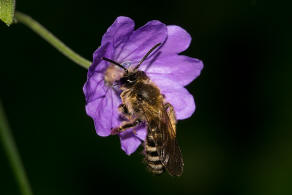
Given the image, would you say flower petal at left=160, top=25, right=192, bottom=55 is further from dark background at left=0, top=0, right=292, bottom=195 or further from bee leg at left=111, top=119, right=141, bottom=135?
dark background at left=0, top=0, right=292, bottom=195

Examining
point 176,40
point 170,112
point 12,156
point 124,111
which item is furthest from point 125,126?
point 12,156

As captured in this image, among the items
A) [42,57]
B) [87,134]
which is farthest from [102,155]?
[42,57]

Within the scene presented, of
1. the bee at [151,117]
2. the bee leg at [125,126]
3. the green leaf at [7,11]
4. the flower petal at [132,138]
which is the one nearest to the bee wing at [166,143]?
the bee at [151,117]

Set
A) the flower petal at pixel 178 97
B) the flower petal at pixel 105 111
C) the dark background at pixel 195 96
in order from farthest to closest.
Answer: the dark background at pixel 195 96
the flower petal at pixel 178 97
the flower petal at pixel 105 111

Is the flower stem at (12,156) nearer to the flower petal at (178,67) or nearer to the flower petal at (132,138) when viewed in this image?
the flower petal at (132,138)

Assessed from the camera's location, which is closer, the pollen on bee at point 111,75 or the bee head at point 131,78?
the bee head at point 131,78

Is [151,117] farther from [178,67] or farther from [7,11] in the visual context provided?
[7,11]
